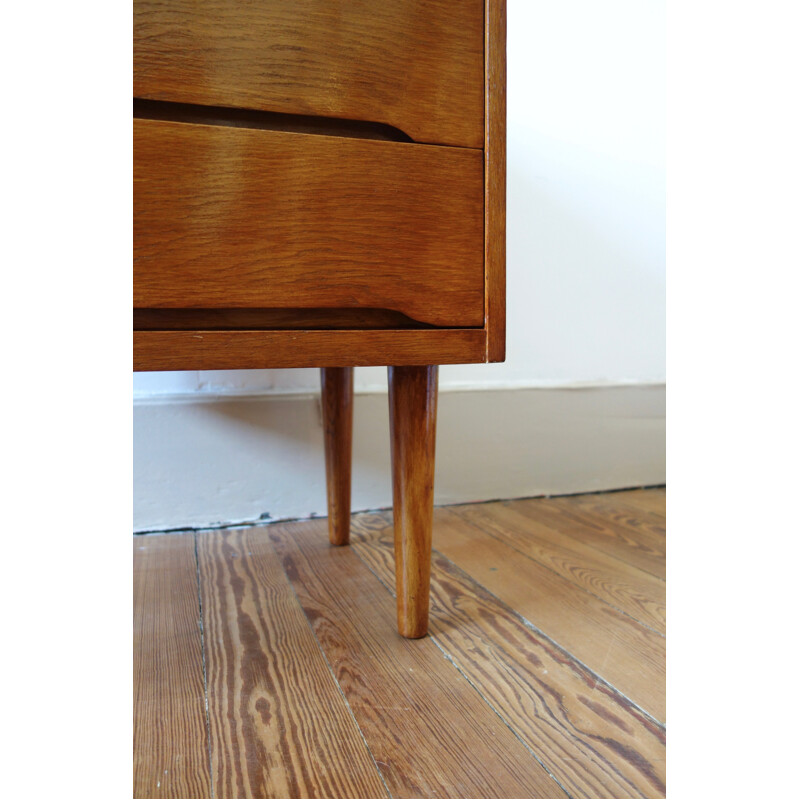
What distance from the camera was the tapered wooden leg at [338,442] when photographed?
0.96 meters

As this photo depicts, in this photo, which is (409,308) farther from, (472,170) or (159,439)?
(159,439)

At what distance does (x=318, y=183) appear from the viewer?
0.55 meters

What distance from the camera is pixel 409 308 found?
0.59 metres

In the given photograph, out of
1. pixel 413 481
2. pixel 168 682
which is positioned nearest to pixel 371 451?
pixel 413 481

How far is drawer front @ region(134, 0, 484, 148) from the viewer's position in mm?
506

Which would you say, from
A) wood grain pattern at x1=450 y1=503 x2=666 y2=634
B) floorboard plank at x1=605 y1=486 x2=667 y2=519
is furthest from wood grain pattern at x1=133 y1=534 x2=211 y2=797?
floorboard plank at x1=605 y1=486 x2=667 y2=519

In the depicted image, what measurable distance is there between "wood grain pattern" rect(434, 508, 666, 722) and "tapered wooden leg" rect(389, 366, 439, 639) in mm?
140

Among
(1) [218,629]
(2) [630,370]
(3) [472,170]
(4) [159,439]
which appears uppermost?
(3) [472,170]

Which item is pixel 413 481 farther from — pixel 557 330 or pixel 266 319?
pixel 557 330

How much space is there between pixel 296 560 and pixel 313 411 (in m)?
0.28

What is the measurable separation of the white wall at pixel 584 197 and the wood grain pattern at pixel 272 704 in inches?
22.9

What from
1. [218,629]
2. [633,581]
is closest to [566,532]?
[633,581]

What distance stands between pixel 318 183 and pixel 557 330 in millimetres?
875

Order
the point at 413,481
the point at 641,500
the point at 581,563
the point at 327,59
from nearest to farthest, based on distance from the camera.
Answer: the point at 327,59 → the point at 413,481 → the point at 581,563 → the point at 641,500
